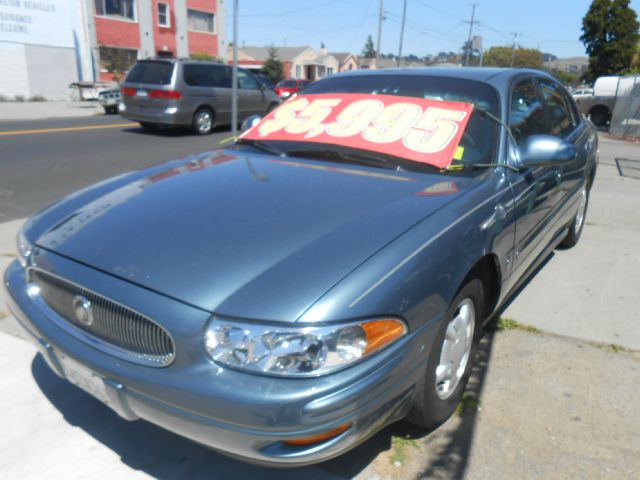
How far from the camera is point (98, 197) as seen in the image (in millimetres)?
2814

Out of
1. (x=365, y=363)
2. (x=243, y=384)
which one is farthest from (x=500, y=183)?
(x=243, y=384)

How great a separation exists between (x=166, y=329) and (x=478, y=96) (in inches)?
92.4

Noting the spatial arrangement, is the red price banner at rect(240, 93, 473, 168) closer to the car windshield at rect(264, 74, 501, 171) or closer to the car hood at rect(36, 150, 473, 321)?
the car windshield at rect(264, 74, 501, 171)

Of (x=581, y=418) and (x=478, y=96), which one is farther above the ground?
(x=478, y=96)

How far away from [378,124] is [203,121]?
11.0m

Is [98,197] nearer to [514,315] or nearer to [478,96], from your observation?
[478,96]

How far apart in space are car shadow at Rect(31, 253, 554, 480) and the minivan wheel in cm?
1122

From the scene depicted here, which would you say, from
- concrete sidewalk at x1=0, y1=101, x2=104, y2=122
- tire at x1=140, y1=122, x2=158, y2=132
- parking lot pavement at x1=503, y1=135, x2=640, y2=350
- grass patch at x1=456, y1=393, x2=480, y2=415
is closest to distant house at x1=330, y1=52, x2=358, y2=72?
concrete sidewalk at x1=0, y1=101, x2=104, y2=122

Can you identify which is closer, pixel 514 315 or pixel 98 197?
pixel 98 197

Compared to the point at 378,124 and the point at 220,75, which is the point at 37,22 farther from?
the point at 378,124

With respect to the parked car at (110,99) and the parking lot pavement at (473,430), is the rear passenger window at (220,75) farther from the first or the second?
the parking lot pavement at (473,430)

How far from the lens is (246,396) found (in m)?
1.78

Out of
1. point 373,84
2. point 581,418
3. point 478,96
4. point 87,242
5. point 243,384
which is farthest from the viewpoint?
point 373,84

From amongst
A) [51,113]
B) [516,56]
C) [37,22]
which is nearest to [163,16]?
[37,22]
